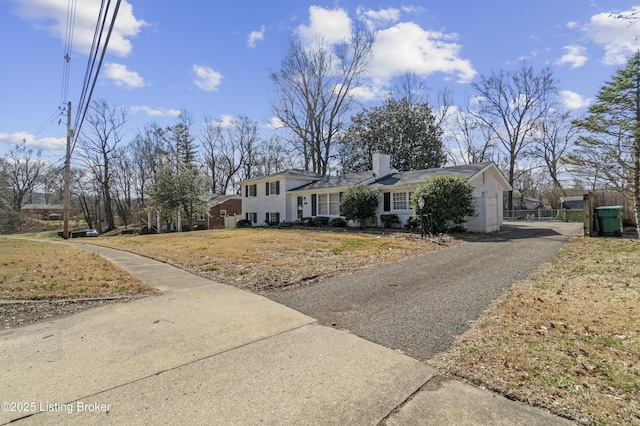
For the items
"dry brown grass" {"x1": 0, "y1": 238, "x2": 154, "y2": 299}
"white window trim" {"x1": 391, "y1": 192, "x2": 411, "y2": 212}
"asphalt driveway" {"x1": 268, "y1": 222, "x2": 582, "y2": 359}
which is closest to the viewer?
"asphalt driveway" {"x1": 268, "y1": 222, "x2": 582, "y2": 359}

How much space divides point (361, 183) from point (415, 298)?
17247mm

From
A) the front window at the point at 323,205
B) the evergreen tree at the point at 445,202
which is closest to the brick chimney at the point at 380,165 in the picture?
the front window at the point at 323,205

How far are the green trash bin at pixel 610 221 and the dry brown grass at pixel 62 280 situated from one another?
55.8ft

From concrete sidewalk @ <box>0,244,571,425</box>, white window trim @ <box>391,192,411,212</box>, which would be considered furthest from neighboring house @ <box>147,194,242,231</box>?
concrete sidewalk @ <box>0,244,571,425</box>

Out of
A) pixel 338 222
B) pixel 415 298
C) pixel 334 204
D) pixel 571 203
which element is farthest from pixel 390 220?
pixel 571 203

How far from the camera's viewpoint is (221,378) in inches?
124

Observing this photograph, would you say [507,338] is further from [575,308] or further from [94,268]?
[94,268]

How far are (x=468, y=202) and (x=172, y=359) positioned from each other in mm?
15965

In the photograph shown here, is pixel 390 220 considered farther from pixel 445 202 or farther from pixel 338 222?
pixel 445 202

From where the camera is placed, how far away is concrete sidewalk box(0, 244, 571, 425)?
2588mm

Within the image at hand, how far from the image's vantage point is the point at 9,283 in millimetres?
6766

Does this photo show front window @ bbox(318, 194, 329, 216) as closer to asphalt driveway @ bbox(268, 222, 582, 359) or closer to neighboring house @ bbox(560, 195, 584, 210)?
asphalt driveway @ bbox(268, 222, 582, 359)

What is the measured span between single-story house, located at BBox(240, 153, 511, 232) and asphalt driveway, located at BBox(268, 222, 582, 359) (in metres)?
9.98

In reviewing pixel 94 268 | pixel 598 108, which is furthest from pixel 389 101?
pixel 94 268
